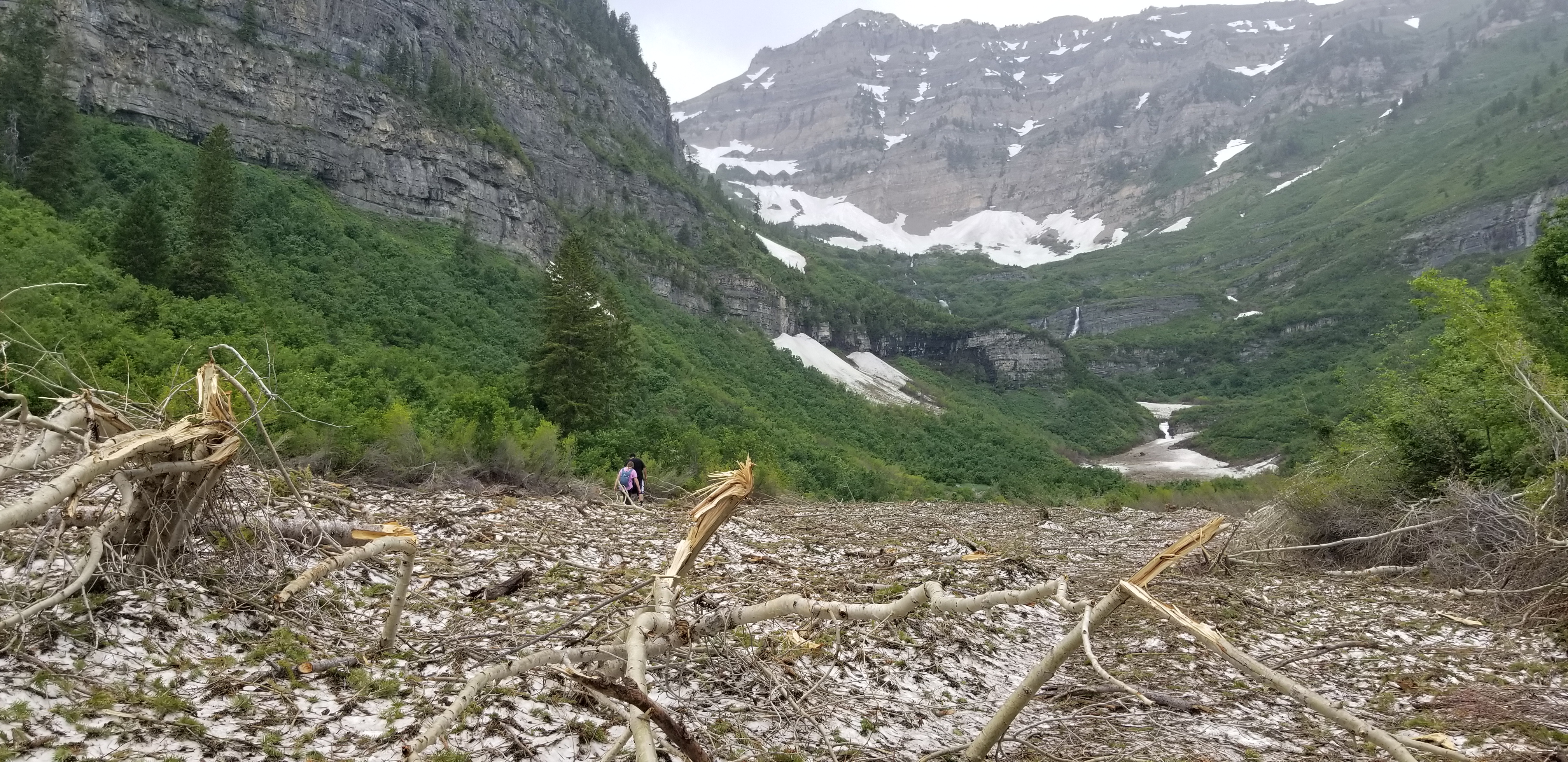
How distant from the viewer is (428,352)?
2911 cm

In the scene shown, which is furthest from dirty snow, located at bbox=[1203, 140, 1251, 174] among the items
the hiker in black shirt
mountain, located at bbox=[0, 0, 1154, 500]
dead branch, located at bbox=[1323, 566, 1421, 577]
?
the hiker in black shirt

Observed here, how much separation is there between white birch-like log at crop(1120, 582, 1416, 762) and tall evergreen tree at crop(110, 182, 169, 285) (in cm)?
2786

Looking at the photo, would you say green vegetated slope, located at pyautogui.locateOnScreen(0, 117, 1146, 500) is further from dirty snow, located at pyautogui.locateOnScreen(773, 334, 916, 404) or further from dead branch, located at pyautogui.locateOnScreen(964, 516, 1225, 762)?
dead branch, located at pyautogui.locateOnScreen(964, 516, 1225, 762)

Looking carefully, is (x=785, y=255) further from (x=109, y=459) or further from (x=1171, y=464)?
(x=109, y=459)

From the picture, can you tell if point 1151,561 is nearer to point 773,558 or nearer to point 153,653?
point 153,653

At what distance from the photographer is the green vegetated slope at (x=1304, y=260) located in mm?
80000

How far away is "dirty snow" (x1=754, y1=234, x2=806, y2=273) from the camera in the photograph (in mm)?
98438

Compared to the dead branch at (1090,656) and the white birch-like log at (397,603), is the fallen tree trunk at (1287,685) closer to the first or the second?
the dead branch at (1090,656)

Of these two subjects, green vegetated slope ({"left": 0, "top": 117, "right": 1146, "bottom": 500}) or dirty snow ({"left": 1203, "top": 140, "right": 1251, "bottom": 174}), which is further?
dirty snow ({"left": 1203, "top": 140, "right": 1251, "bottom": 174})

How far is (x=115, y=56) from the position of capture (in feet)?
132

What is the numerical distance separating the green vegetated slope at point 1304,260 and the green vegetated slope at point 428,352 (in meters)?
20.0

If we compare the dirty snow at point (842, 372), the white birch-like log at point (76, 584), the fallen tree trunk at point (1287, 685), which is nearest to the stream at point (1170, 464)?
the dirty snow at point (842, 372)

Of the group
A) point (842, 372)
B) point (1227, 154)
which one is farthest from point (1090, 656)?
point (1227, 154)

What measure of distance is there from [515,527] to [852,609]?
254 inches
